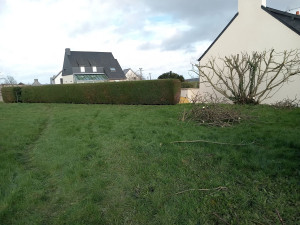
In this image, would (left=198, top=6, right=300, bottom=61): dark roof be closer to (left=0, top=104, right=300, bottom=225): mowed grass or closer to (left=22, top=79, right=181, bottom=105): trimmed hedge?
(left=22, top=79, right=181, bottom=105): trimmed hedge

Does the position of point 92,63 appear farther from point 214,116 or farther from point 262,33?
point 214,116

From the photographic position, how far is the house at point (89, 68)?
4434 centimetres

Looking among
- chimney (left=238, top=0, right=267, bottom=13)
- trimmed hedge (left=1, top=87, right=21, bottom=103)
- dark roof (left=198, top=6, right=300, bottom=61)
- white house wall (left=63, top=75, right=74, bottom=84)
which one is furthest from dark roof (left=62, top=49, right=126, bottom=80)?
dark roof (left=198, top=6, right=300, bottom=61)

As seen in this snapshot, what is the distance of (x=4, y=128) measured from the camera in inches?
317

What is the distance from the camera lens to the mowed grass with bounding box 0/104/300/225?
2.72 m

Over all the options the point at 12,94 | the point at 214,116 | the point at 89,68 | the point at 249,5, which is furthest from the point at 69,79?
the point at 214,116

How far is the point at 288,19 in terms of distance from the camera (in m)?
12.8

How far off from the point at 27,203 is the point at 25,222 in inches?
17.7

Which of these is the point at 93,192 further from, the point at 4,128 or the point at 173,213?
the point at 4,128

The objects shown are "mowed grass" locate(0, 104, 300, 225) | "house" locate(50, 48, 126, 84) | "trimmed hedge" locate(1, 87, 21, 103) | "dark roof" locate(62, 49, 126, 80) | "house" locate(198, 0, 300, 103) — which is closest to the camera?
"mowed grass" locate(0, 104, 300, 225)

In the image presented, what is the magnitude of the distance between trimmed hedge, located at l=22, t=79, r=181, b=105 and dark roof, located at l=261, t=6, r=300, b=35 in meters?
6.63

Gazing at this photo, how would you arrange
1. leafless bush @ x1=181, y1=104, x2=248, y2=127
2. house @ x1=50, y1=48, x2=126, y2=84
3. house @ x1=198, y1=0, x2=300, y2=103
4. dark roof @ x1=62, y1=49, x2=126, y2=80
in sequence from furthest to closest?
1. dark roof @ x1=62, y1=49, x2=126, y2=80
2. house @ x1=50, y1=48, x2=126, y2=84
3. house @ x1=198, y1=0, x2=300, y2=103
4. leafless bush @ x1=181, y1=104, x2=248, y2=127

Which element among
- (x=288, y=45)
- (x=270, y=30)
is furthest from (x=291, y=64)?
(x=270, y=30)

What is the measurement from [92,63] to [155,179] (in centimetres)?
4604
